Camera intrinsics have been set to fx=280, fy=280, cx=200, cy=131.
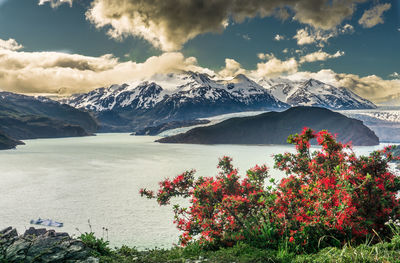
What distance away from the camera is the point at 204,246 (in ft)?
35.4

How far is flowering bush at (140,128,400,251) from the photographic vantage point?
9.34 meters

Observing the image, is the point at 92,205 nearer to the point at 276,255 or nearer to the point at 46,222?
the point at 46,222

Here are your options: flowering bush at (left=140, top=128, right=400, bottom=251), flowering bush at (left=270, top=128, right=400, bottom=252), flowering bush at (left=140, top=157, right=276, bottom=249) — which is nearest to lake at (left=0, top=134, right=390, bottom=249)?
flowering bush at (left=140, top=157, right=276, bottom=249)

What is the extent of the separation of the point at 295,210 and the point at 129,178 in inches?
2018

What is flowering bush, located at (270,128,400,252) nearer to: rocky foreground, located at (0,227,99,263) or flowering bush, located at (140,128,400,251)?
flowering bush, located at (140,128,400,251)

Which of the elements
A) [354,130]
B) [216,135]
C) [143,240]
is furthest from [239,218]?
[354,130]

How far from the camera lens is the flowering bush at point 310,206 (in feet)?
30.6

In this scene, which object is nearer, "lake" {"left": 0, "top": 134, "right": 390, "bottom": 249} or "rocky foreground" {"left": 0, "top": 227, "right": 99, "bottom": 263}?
"rocky foreground" {"left": 0, "top": 227, "right": 99, "bottom": 263}

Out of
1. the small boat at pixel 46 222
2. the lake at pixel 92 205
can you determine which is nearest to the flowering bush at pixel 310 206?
the lake at pixel 92 205

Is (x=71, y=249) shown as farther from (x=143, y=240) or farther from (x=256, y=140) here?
(x=256, y=140)

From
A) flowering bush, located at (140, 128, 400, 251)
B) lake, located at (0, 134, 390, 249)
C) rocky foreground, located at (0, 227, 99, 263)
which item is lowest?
lake, located at (0, 134, 390, 249)

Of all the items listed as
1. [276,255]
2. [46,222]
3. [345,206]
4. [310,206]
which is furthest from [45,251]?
[46,222]

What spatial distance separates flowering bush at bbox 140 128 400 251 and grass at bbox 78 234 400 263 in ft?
1.87

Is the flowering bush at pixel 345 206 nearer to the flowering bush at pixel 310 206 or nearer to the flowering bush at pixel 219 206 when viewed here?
the flowering bush at pixel 310 206
